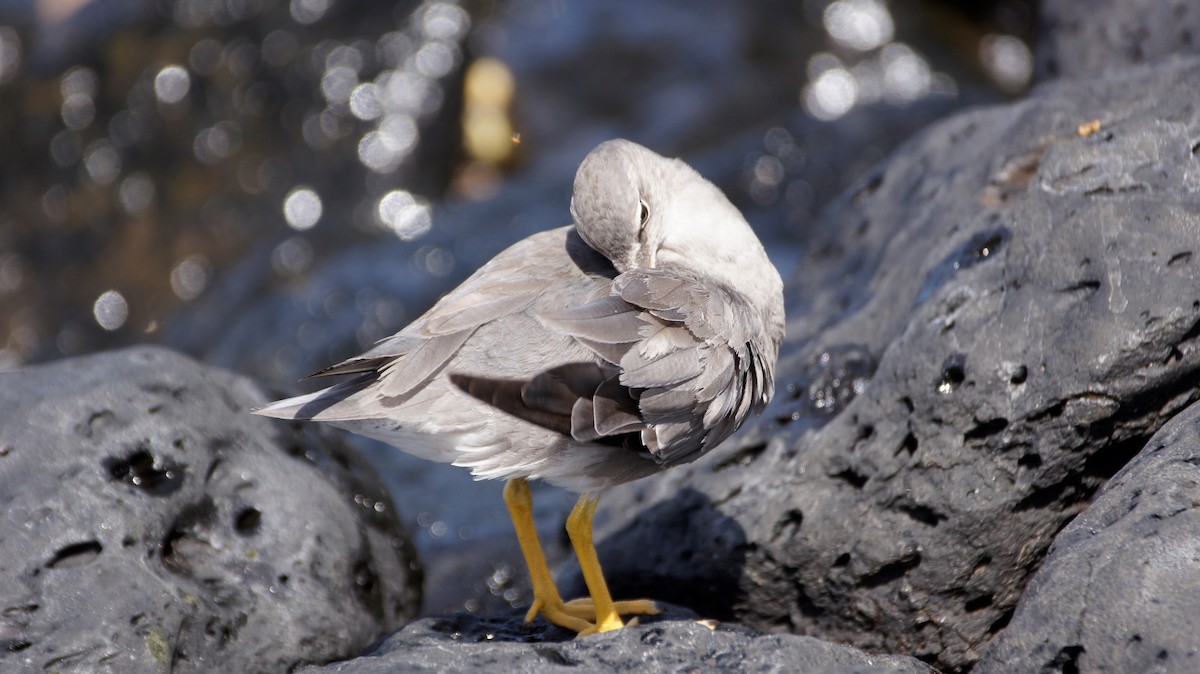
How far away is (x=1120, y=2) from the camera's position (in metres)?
6.73

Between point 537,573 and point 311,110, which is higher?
point 311,110

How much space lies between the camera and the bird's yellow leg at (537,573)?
431 centimetres

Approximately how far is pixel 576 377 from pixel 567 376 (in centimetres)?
3

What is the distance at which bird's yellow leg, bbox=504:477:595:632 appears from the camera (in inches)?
170

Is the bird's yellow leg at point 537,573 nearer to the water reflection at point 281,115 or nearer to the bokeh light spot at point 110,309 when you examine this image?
the water reflection at point 281,115

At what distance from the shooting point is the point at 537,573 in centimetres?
440

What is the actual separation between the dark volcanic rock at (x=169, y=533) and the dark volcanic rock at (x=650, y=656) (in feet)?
2.24

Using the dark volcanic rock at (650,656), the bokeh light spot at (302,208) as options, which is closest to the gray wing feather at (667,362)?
the dark volcanic rock at (650,656)

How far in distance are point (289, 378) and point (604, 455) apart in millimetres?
5522

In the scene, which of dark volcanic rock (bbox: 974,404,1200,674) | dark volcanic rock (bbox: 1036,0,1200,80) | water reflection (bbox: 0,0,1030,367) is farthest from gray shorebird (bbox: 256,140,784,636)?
water reflection (bbox: 0,0,1030,367)

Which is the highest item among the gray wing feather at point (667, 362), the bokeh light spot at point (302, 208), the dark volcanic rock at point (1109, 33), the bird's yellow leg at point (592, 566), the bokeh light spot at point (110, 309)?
the dark volcanic rock at point (1109, 33)

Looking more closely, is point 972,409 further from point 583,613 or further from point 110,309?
point 110,309

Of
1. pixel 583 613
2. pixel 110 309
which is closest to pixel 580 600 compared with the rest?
pixel 583 613

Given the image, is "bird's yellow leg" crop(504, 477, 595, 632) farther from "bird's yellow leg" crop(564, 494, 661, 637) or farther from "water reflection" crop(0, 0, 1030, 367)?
"water reflection" crop(0, 0, 1030, 367)
